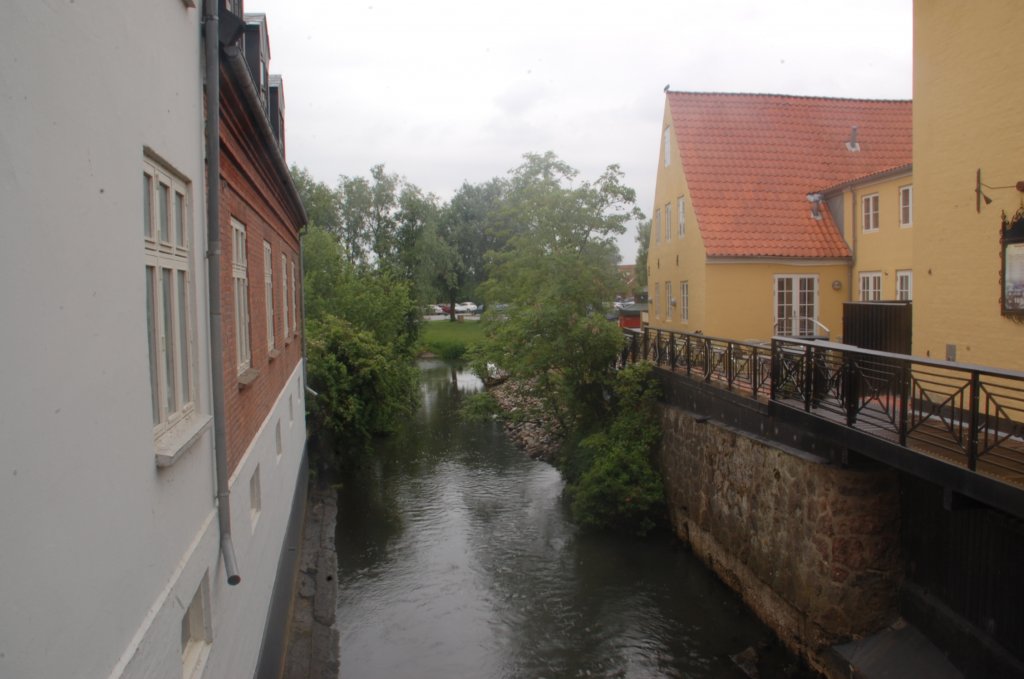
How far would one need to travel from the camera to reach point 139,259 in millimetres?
3236

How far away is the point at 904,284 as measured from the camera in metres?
14.7

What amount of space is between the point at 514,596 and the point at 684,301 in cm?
933

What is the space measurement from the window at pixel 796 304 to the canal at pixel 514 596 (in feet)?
20.5

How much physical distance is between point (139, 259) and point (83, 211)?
2.44ft

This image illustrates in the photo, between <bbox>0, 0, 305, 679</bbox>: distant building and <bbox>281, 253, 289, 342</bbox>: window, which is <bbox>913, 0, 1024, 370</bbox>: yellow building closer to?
<bbox>0, 0, 305, 679</bbox>: distant building

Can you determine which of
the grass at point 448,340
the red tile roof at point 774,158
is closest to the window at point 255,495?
the red tile roof at point 774,158

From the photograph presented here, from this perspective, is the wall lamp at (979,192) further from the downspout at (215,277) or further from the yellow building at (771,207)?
the downspout at (215,277)

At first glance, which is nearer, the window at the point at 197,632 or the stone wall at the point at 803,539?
the window at the point at 197,632

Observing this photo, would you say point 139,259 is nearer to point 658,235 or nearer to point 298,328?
point 298,328

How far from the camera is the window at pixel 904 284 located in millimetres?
14594

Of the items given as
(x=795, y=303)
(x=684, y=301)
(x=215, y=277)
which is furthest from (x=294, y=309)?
(x=795, y=303)

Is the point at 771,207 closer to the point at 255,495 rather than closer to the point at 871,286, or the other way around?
the point at 871,286

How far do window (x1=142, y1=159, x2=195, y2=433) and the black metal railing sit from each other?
546 cm

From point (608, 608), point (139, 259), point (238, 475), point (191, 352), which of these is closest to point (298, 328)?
point (608, 608)
